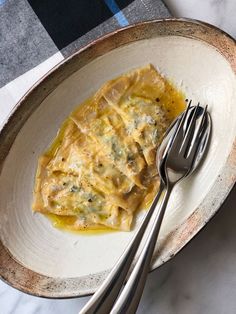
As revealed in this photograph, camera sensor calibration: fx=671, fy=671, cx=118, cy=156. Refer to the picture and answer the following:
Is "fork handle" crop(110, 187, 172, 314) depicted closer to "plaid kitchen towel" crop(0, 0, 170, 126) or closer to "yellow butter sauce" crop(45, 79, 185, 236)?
"yellow butter sauce" crop(45, 79, 185, 236)

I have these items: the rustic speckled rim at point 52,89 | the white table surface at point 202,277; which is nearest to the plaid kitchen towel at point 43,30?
the rustic speckled rim at point 52,89

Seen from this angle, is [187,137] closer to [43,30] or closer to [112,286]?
[112,286]

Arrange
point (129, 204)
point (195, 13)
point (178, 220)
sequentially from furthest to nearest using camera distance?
point (195, 13), point (129, 204), point (178, 220)

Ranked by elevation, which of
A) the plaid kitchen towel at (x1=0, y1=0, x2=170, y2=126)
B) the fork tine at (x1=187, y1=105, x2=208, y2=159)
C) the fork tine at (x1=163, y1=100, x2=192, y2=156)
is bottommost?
the fork tine at (x1=187, y1=105, x2=208, y2=159)

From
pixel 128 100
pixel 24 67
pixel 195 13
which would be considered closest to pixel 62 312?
pixel 128 100

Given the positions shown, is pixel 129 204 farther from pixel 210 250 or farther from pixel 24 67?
pixel 24 67

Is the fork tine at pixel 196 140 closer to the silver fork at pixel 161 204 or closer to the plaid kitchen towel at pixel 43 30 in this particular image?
the silver fork at pixel 161 204

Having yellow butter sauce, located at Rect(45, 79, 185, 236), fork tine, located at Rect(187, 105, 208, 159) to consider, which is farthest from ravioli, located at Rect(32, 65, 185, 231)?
fork tine, located at Rect(187, 105, 208, 159)
